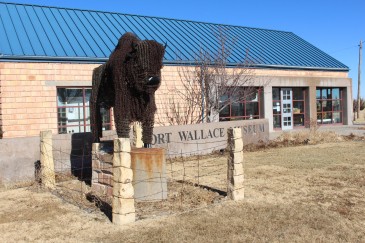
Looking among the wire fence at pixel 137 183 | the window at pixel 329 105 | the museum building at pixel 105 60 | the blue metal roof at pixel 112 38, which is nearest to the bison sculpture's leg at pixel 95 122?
the wire fence at pixel 137 183

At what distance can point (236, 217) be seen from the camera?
617cm

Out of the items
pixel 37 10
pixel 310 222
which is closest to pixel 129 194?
pixel 310 222

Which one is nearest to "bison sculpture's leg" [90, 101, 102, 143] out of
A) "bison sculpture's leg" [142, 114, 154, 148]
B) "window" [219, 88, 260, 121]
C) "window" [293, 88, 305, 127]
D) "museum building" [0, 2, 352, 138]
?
"bison sculpture's leg" [142, 114, 154, 148]

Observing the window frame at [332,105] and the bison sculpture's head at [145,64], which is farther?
the window frame at [332,105]

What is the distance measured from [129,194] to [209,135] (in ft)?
27.3

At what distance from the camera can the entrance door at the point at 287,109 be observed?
952 inches

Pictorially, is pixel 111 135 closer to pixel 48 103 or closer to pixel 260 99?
pixel 48 103

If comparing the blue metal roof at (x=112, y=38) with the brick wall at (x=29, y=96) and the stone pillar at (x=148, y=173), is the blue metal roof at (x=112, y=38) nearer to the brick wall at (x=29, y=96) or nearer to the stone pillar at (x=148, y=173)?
the brick wall at (x=29, y=96)

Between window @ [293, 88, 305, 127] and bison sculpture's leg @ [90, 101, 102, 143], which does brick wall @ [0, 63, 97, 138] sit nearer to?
bison sculpture's leg @ [90, 101, 102, 143]

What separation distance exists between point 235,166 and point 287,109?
59.5 ft

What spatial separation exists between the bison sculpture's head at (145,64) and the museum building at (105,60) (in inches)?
346

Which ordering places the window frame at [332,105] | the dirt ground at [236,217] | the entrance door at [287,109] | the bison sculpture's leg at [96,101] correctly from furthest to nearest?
1. the window frame at [332,105]
2. the entrance door at [287,109]
3. the bison sculpture's leg at [96,101]
4. the dirt ground at [236,217]

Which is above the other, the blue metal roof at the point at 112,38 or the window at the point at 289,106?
the blue metal roof at the point at 112,38

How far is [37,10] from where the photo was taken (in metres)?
18.6
